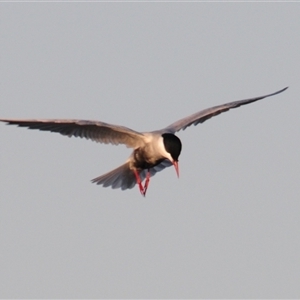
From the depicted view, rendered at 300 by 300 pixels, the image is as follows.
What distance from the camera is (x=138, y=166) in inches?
702

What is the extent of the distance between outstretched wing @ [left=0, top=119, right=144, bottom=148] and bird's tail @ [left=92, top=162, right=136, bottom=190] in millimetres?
842

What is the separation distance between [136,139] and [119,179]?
1.21 metres

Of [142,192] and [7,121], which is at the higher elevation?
[7,121]

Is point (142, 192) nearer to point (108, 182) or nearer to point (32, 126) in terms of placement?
point (108, 182)

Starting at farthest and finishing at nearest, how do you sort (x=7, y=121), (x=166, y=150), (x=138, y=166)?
(x=138, y=166) → (x=166, y=150) → (x=7, y=121)

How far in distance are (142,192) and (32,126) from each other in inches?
110

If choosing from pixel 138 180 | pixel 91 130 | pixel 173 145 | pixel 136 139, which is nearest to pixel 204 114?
pixel 136 139

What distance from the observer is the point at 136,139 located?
17.4m

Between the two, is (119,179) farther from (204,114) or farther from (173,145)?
(173,145)

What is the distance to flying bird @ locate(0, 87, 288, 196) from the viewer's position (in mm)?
16156

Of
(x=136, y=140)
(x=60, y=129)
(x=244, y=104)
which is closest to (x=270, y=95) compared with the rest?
(x=244, y=104)

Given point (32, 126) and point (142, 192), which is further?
point (142, 192)

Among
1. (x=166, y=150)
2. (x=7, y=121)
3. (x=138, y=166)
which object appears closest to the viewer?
(x=7, y=121)

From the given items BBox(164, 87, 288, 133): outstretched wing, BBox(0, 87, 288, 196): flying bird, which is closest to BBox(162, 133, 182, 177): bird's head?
BBox(0, 87, 288, 196): flying bird
